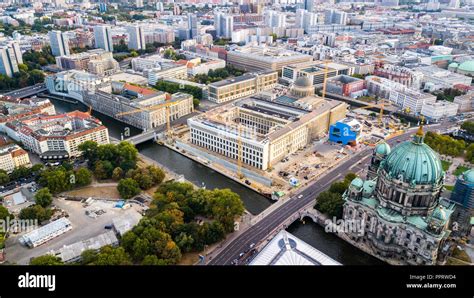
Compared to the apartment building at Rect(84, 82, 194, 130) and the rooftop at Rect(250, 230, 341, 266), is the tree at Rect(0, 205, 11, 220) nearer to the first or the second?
the rooftop at Rect(250, 230, 341, 266)

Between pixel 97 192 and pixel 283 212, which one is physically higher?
pixel 97 192

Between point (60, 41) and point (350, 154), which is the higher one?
point (60, 41)

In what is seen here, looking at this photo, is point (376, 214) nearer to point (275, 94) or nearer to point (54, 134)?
point (275, 94)

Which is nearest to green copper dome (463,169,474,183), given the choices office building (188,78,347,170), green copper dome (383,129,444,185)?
green copper dome (383,129,444,185)

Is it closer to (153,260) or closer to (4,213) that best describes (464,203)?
(153,260)

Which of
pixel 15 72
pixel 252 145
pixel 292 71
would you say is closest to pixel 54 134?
pixel 252 145

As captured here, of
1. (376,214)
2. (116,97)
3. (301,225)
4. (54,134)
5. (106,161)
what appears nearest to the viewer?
(376,214)

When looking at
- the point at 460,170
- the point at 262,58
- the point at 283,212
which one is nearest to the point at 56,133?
the point at 283,212

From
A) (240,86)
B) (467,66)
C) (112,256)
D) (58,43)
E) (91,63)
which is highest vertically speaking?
(58,43)
